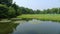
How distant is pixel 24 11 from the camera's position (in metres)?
127

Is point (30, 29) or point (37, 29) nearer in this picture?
point (30, 29)

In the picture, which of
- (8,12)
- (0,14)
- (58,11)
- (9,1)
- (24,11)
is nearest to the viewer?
(0,14)

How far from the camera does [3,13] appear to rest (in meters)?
50.5


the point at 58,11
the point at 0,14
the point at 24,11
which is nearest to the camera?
the point at 0,14

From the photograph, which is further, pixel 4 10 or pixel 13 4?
pixel 13 4

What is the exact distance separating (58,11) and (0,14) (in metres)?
78.9

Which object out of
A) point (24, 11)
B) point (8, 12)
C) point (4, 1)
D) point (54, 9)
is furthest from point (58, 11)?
point (8, 12)

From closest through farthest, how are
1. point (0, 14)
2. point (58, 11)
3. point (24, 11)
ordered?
point (0, 14), point (58, 11), point (24, 11)

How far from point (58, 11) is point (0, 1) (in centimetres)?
7051

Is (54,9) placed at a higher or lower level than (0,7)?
lower

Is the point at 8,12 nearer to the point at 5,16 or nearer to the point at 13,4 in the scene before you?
the point at 5,16

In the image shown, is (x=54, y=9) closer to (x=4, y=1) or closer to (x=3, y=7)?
(x=4, y=1)

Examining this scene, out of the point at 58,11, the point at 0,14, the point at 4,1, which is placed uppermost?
the point at 4,1

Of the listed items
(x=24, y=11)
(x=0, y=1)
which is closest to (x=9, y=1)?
(x=0, y=1)
